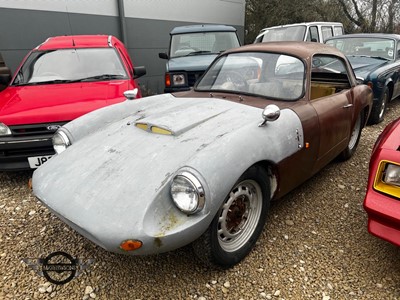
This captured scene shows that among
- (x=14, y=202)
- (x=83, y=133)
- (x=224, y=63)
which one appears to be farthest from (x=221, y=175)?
(x=14, y=202)

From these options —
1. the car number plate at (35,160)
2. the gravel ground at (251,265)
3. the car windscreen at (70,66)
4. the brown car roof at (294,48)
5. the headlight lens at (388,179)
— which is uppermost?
the brown car roof at (294,48)

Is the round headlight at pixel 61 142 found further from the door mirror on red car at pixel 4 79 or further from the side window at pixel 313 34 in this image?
the side window at pixel 313 34

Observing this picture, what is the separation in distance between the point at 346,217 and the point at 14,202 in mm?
3297

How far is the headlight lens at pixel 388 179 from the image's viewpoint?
203 centimetres

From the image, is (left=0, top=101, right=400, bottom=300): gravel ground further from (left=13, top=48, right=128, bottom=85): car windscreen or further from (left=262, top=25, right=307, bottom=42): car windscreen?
(left=262, top=25, right=307, bottom=42): car windscreen

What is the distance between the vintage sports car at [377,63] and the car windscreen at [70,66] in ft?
13.2

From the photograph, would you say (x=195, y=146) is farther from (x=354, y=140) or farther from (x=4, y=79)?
(x=4, y=79)

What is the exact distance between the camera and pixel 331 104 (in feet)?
10.4

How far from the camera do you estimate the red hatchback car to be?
3453 millimetres

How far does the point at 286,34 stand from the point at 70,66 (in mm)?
6965

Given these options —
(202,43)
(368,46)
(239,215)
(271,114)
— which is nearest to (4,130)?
(239,215)

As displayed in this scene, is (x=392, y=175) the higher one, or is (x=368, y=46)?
(x=368, y=46)

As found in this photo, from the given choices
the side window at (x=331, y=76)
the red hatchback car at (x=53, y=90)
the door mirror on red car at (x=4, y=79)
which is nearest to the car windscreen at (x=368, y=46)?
the side window at (x=331, y=76)

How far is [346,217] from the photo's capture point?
9.71 ft
